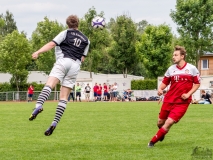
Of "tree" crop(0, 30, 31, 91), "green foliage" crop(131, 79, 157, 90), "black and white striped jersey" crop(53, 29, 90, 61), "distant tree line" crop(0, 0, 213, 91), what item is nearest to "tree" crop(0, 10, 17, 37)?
"distant tree line" crop(0, 0, 213, 91)

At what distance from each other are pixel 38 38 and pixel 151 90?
18135 mm

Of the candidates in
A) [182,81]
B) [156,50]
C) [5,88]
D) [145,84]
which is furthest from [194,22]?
[182,81]

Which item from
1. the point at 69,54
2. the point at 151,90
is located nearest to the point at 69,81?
the point at 69,54

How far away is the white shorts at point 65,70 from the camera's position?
10398 millimetres

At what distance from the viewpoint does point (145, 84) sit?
2245 inches

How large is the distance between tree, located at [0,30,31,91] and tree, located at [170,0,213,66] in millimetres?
19414

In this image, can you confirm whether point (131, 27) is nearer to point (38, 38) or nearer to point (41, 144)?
point (38, 38)

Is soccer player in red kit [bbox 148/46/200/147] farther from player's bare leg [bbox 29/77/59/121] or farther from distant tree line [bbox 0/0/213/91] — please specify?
distant tree line [bbox 0/0/213/91]

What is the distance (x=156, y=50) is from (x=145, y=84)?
8355 mm

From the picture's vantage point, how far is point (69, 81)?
10.6 metres

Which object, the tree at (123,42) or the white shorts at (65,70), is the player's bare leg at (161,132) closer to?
the white shorts at (65,70)

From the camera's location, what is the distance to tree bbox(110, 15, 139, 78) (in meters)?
67.1

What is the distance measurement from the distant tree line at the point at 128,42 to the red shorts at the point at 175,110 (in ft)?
163

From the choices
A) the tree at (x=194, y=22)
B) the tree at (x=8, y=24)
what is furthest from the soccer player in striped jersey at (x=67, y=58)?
the tree at (x=8, y=24)
